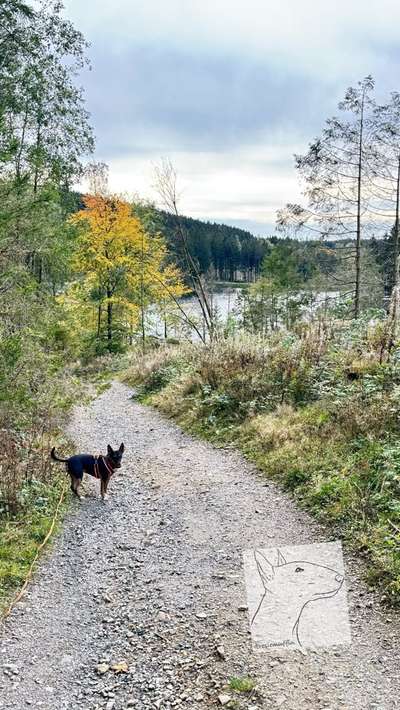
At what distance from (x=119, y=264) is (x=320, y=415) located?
17.0 metres

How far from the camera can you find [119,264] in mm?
22375

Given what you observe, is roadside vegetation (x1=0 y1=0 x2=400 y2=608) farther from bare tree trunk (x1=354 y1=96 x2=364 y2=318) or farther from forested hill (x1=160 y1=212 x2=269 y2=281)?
forested hill (x1=160 y1=212 x2=269 y2=281)

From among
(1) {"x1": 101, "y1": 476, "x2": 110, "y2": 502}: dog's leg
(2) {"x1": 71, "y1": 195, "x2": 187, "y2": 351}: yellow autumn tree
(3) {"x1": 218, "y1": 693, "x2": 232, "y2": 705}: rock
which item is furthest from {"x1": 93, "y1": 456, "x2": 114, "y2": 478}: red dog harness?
(2) {"x1": 71, "y1": 195, "x2": 187, "y2": 351}: yellow autumn tree

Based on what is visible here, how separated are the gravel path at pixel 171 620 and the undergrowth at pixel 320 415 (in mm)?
329

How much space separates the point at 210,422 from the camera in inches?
352

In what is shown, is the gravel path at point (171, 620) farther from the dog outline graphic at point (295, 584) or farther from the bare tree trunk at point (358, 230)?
the bare tree trunk at point (358, 230)

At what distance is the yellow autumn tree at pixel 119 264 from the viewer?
71.9ft

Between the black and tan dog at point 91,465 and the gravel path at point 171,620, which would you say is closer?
the gravel path at point 171,620

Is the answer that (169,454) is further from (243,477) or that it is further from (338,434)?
(338,434)

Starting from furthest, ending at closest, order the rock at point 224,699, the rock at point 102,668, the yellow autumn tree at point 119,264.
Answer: the yellow autumn tree at point 119,264, the rock at point 102,668, the rock at point 224,699

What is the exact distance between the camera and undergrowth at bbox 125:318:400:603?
4.85 m

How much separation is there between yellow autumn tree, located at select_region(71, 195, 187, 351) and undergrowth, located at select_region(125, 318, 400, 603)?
37.4ft

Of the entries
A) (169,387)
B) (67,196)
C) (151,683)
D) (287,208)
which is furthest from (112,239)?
(151,683)

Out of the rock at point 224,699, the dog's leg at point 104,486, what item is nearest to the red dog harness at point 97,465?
the dog's leg at point 104,486
